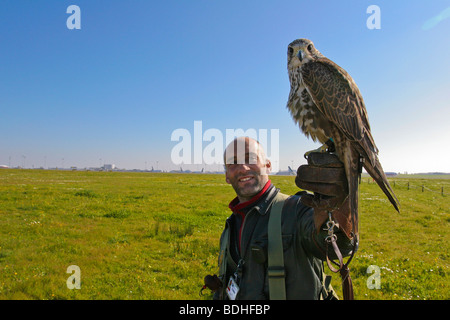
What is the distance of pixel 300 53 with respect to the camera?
3.86m

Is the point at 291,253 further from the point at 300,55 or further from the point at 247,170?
the point at 300,55

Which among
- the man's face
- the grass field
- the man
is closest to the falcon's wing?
the man

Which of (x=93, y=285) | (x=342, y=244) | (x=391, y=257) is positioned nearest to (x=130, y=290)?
(x=93, y=285)

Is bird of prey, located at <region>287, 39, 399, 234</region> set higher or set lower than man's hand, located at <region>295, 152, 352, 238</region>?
higher

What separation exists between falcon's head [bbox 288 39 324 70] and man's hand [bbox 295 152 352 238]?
69.8 inches

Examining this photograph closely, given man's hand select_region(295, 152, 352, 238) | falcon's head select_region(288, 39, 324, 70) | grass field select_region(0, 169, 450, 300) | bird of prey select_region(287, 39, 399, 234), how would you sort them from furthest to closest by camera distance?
grass field select_region(0, 169, 450, 300) → falcon's head select_region(288, 39, 324, 70) → bird of prey select_region(287, 39, 399, 234) → man's hand select_region(295, 152, 352, 238)

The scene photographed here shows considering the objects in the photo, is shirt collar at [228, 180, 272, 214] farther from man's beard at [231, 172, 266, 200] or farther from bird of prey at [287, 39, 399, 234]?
bird of prey at [287, 39, 399, 234]

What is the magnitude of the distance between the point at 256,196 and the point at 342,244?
118cm

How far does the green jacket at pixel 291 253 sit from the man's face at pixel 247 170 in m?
0.38

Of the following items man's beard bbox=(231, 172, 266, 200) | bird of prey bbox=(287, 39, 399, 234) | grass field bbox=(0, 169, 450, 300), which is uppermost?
bird of prey bbox=(287, 39, 399, 234)

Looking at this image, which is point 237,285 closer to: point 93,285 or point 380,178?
point 380,178

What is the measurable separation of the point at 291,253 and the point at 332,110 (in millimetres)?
1776

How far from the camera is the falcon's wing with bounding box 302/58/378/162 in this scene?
3.13 meters

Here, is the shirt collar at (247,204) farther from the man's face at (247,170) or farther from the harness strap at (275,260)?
the harness strap at (275,260)
